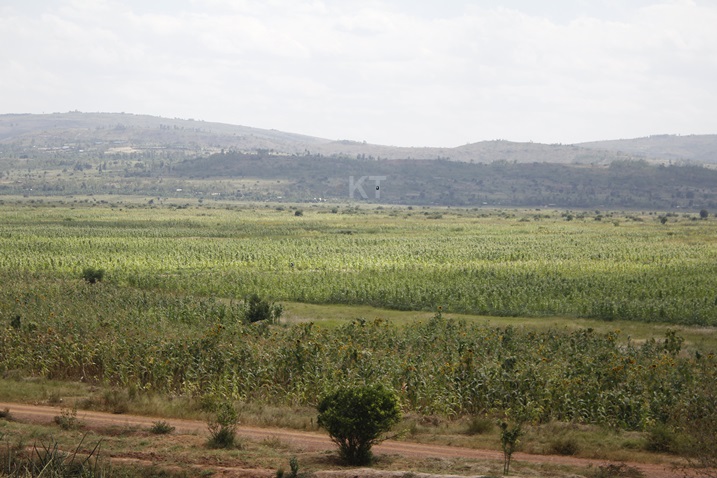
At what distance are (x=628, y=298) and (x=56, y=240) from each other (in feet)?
188

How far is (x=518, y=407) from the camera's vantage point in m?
20.4

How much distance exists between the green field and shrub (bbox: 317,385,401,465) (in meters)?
5.21

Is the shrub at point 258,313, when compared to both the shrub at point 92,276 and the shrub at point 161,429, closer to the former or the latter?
A: the shrub at point 92,276

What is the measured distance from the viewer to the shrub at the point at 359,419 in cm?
1577

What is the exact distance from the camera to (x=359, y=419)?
51.7 feet

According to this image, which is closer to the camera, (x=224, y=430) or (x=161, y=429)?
(x=224, y=430)

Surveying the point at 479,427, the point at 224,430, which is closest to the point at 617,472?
the point at 479,427

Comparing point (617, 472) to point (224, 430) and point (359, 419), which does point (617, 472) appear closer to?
point (359, 419)

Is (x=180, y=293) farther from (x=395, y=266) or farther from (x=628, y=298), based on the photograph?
(x=628, y=298)

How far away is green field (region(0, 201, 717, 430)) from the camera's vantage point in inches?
858

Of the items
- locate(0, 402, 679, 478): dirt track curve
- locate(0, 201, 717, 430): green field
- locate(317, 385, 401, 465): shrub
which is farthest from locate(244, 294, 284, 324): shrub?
locate(317, 385, 401, 465): shrub

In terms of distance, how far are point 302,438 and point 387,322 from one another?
13.0 meters

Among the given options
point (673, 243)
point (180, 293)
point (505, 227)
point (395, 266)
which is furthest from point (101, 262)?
point (505, 227)

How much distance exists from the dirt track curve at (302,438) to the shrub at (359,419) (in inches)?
43.5
